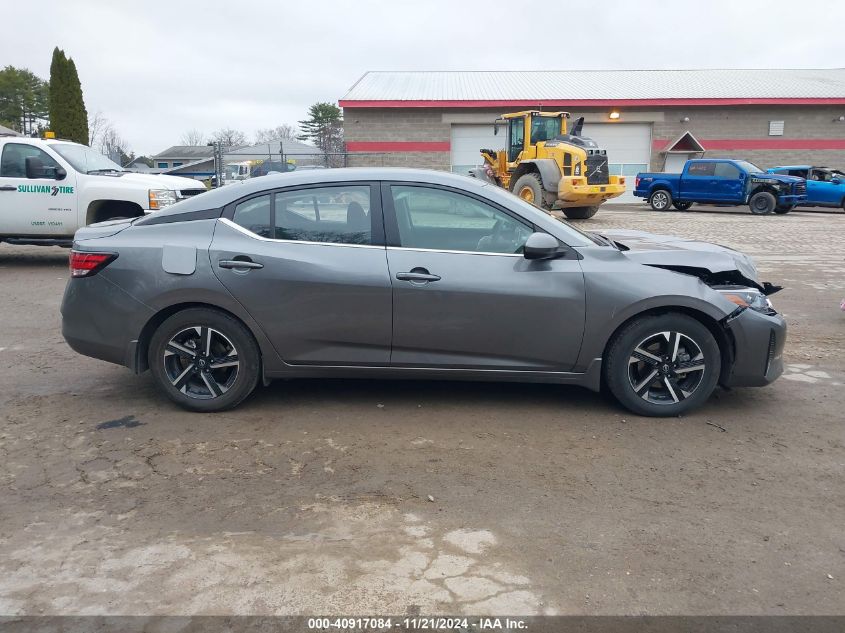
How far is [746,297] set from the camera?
4.69 m

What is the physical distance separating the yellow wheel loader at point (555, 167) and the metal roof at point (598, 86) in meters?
9.66

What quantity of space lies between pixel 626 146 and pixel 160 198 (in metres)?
25.5

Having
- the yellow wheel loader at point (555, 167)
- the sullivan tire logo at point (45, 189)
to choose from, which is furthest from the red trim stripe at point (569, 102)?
the sullivan tire logo at point (45, 189)

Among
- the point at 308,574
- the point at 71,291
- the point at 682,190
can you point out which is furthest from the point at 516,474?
the point at 682,190

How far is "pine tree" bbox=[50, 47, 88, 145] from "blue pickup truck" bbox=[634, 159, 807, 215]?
89.4 ft

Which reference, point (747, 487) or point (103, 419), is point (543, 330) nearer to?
point (747, 487)

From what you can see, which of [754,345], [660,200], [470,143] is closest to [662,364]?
[754,345]

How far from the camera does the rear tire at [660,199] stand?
24984mm

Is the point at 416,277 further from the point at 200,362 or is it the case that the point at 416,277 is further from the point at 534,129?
the point at 534,129

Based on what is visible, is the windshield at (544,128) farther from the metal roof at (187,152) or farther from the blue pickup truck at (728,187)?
the metal roof at (187,152)

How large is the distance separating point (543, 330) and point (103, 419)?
2.96 metres

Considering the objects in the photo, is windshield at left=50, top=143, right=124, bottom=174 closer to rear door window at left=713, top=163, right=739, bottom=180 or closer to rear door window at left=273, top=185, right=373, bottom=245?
rear door window at left=273, top=185, right=373, bottom=245

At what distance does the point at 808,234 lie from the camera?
1664cm

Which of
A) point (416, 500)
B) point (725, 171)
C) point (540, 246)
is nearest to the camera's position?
point (416, 500)
